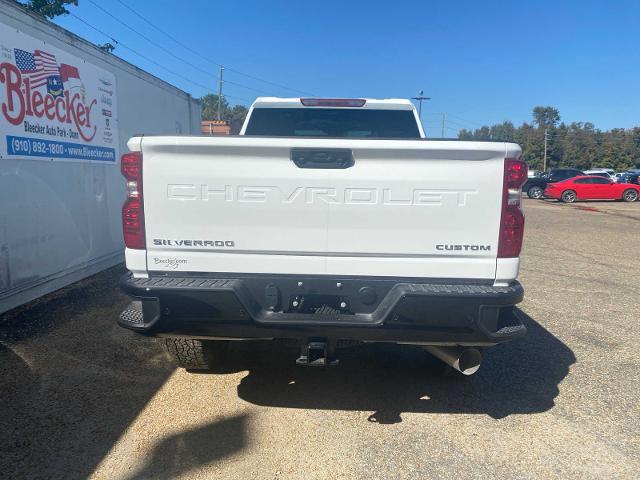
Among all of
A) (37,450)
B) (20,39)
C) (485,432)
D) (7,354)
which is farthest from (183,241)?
(20,39)

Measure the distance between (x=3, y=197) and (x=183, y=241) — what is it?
3467 millimetres

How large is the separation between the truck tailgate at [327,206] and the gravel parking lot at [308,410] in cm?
109

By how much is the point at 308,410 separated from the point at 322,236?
1.36 m

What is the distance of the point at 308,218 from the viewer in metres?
2.71

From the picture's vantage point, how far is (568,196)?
85.4 ft

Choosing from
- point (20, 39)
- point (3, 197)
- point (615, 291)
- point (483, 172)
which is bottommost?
point (615, 291)

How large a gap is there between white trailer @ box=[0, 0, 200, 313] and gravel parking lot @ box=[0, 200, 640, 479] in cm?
84

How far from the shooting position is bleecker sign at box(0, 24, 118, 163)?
5.09 m

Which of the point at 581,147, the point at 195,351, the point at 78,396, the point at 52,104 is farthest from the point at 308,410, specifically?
the point at 581,147

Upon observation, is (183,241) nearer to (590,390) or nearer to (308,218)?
(308,218)

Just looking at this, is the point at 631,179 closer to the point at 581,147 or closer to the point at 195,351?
the point at 195,351

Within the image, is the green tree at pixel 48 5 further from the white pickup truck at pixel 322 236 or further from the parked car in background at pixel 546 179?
the parked car in background at pixel 546 179

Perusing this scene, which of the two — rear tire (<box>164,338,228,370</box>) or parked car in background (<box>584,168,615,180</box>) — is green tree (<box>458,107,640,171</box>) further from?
rear tire (<box>164,338,228,370</box>)

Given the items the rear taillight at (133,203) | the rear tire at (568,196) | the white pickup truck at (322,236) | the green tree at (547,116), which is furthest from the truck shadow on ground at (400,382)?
the green tree at (547,116)
